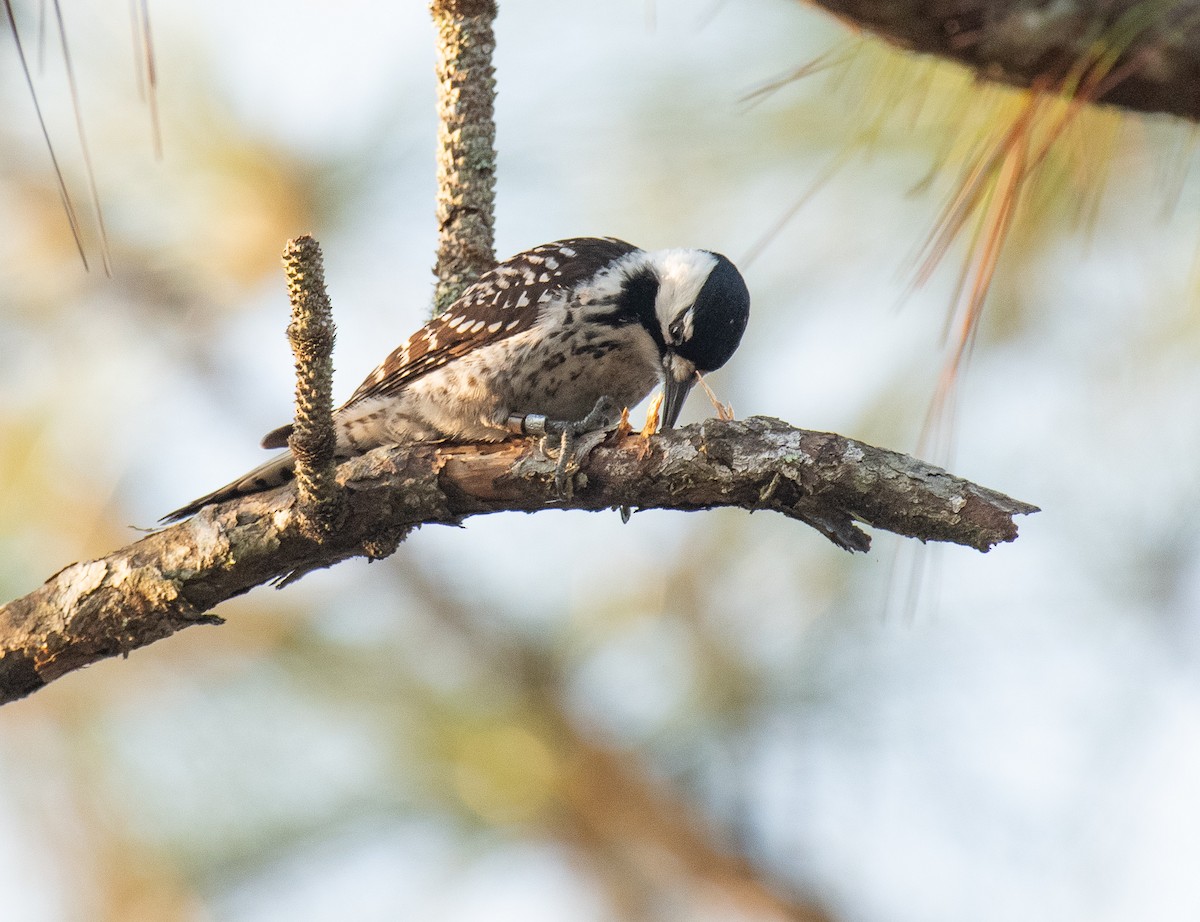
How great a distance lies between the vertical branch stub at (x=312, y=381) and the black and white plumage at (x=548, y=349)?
2.54ft

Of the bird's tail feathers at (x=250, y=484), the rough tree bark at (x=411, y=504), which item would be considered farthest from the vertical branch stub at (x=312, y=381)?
the bird's tail feathers at (x=250, y=484)

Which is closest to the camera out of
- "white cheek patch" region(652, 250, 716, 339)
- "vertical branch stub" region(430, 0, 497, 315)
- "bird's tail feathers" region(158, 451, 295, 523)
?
"bird's tail feathers" region(158, 451, 295, 523)

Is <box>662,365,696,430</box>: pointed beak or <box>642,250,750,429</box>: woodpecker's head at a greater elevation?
<box>642,250,750,429</box>: woodpecker's head

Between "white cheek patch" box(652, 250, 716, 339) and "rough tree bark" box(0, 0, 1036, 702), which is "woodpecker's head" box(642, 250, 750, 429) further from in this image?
"rough tree bark" box(0, 0, 1036, 702)

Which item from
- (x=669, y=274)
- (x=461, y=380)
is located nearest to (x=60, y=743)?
(x=461, y=380)

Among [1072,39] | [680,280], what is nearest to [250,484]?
[680,280]

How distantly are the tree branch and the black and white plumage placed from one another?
0.65 meters

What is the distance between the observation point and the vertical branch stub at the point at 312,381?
6.23ft

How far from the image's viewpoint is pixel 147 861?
3.51m

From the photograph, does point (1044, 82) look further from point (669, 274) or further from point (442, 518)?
point (442, 518)

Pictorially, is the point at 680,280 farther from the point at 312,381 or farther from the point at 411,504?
the point at 312,381

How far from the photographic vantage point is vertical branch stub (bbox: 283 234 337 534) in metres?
1.90

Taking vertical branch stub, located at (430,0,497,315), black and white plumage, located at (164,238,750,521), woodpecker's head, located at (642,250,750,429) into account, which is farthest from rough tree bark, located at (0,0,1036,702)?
vertical branch stub, located at (430,0,497,315)

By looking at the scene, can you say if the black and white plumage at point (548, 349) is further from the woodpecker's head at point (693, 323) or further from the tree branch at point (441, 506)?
the tree branch at point (441, 506)
